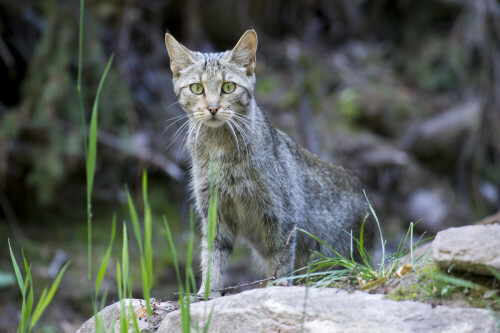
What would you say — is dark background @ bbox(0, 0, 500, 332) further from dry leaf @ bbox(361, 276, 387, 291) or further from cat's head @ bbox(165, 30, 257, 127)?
dry leaf @ bbox(361, 276, 387, 291)

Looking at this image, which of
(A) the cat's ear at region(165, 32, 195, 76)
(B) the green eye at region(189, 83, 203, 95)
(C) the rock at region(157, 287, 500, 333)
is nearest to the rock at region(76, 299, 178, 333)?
(C) the rock at region(157, 287, 500, 333)

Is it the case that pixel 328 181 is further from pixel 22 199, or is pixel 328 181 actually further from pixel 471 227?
pixel 22 199

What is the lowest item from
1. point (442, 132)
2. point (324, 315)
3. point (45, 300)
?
point (324, 315)

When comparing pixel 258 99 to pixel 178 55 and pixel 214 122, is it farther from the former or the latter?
pixel 214 122

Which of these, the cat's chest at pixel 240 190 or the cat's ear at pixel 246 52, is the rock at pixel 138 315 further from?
the cat's ear at pixel 246 52

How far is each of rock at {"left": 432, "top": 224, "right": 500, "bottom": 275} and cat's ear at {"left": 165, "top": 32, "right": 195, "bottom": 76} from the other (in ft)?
7.72

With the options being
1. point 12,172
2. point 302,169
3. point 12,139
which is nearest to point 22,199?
point 12,172

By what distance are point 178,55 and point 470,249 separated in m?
2.58

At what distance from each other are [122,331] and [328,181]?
274 centimetres

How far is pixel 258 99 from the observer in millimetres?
9258

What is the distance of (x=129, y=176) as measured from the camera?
8.04 m

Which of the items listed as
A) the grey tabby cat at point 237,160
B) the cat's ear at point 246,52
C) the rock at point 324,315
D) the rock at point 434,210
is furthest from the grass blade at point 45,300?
the rock at point 434,210

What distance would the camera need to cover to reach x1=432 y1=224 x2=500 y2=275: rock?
7.93ft

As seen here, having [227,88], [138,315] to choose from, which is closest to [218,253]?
[138,315]
